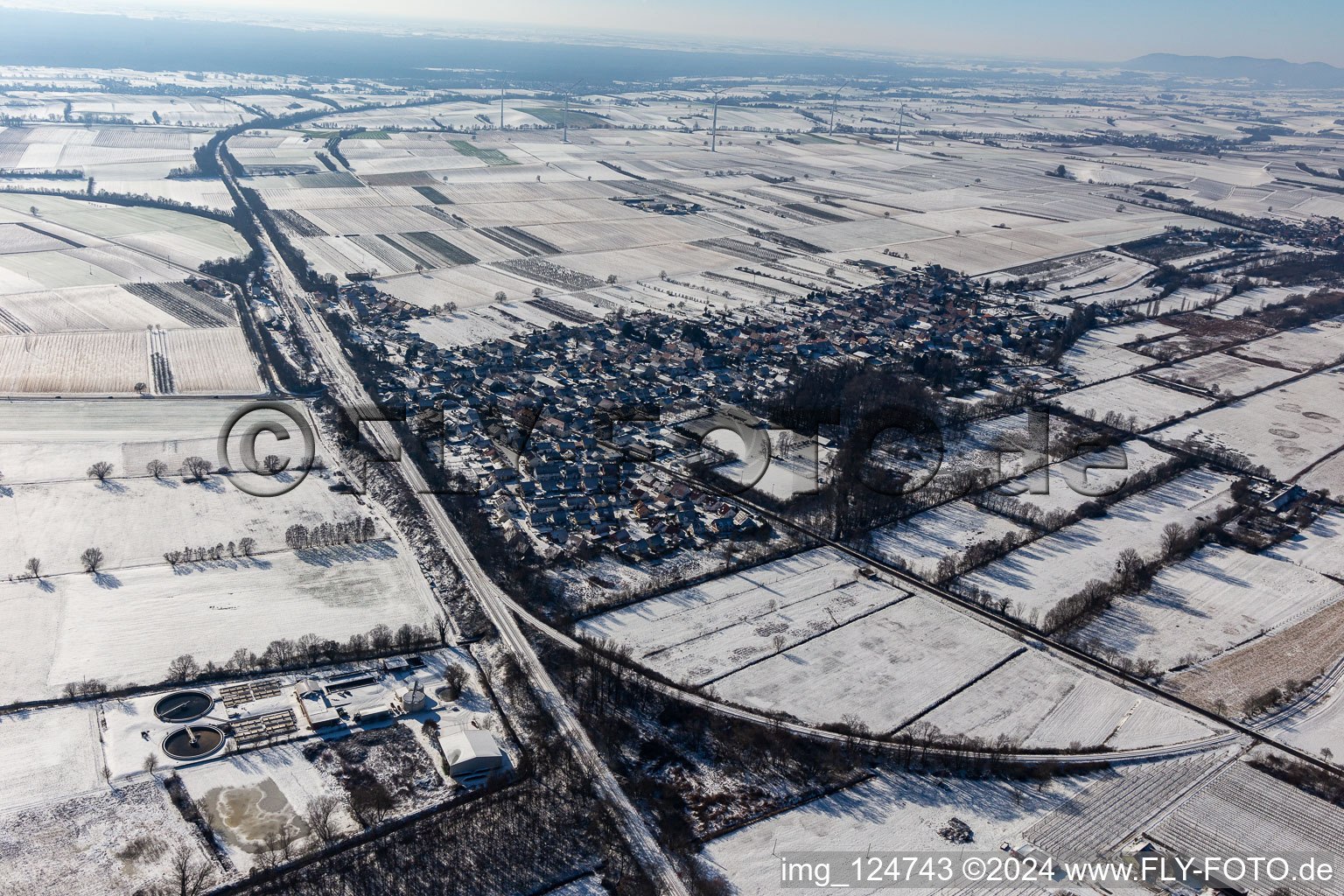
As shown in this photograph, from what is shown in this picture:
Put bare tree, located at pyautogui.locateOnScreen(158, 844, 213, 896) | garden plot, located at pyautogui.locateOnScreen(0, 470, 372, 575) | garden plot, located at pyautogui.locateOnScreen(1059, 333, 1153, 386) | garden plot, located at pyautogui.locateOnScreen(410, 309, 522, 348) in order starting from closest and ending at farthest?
bare tree, located at pyautogui.locateOnScreen(158, 844, 213, 896), garden plot, located at pyautogui.locateOnScreen(0, 470, 372, 575), garden plot, located at pyautogui.locateOnScreen(1059, 333, 1153, 386), garden plot, located at pyautogui.locateOnScreen(410, 309, 522, 348)

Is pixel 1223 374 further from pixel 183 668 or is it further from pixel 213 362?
pixel 213 362

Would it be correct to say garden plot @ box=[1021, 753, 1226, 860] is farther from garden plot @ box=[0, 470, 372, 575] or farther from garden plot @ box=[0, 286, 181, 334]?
garden plot @ box=[0, 286, 181, 334]

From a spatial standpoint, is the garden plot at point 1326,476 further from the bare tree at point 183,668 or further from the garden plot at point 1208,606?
the bare tree at point 183,668

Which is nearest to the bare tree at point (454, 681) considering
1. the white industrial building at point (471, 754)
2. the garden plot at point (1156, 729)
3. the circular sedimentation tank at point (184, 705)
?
the white industrial building at point (471, 754)

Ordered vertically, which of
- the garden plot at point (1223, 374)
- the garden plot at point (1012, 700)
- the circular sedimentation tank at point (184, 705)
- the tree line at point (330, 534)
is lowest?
the circular sedimentation tank at point (184, 705)

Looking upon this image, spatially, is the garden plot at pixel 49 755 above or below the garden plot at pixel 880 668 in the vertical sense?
below

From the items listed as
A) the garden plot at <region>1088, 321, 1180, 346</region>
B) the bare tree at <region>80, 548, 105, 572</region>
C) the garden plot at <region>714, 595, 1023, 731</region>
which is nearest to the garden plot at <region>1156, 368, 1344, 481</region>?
the garden plot at <region>1088, 321, 1180, 346</region>

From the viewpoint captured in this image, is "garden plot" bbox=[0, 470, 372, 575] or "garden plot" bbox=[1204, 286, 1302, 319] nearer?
"garden plot" bbox=[0, 470, 372, 575]
